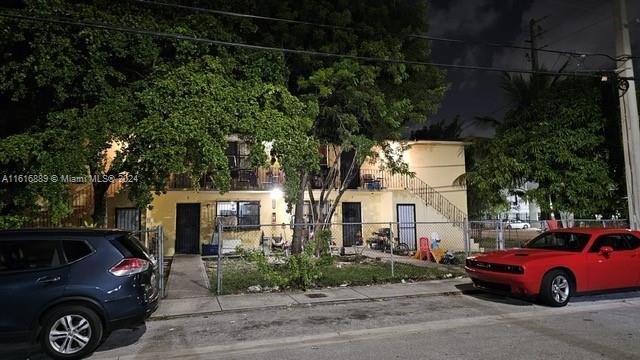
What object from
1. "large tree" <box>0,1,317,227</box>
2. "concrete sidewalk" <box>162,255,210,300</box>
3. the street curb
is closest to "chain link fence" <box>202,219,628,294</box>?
"concrete sidewalk" <box>162,255,210,300</box>

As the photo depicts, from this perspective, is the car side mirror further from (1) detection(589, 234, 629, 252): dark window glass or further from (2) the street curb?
(2) the street curb

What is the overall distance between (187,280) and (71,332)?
23.6 feet

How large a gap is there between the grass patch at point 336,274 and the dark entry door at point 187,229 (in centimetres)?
556

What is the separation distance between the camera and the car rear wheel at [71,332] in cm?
621

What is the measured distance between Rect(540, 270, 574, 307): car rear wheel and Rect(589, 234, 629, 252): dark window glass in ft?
3.18

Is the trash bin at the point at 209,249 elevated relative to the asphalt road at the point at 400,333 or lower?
elevated

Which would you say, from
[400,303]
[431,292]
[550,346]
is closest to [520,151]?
[431,292]

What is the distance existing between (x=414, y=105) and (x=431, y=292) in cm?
800

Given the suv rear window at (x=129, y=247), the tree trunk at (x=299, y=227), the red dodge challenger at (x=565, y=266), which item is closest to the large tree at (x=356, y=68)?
the tree trunk at (x=299, y=227)

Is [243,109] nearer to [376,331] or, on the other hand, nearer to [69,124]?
[69,124]

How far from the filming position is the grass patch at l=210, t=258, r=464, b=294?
39.2 ft

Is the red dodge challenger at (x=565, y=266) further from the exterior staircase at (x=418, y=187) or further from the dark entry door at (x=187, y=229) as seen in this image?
the dark entry door at (x=187, y=229)

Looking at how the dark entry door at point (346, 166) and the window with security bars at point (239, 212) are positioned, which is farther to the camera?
the dark entry door at point (346, 166)

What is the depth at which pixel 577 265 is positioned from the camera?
9516 millimetres
